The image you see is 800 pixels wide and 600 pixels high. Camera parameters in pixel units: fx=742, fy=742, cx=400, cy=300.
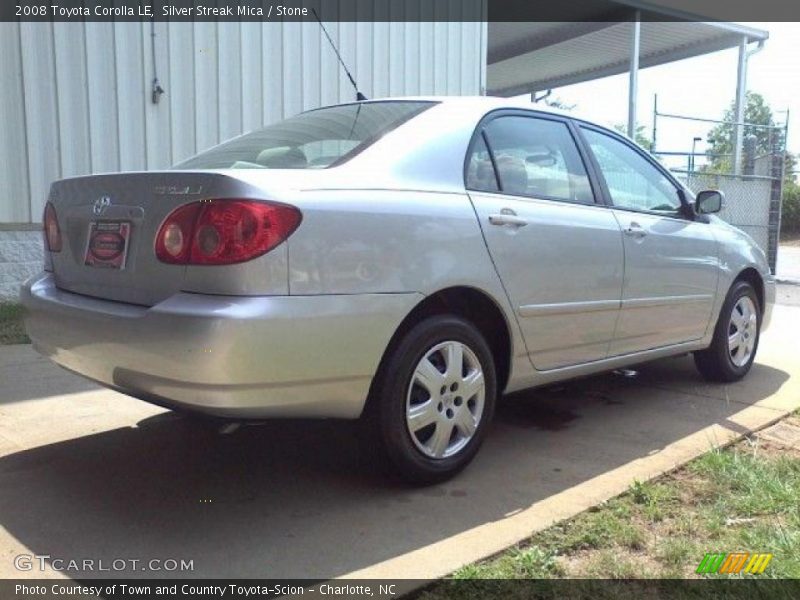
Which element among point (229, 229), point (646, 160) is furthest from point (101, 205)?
point (646, 160)

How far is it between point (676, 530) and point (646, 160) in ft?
8.11

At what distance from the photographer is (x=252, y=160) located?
323 centimetres

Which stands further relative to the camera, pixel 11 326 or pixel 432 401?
pixel 11 326

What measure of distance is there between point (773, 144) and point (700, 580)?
38.2 ft

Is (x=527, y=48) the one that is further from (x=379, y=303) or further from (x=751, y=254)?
(x=379, y=303)

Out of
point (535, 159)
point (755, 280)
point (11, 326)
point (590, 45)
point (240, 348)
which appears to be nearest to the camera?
point (240, 348)

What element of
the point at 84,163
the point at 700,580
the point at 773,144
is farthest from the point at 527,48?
the point at 700,580

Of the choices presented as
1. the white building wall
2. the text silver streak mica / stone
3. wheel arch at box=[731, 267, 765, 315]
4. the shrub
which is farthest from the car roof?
the shrub

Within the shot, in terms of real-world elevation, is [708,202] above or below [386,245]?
above

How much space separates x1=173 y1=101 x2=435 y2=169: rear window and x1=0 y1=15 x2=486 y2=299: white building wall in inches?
162

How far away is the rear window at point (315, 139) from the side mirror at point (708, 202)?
2.12 meters

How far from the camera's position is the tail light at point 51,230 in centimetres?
314

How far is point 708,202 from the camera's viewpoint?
461 cm

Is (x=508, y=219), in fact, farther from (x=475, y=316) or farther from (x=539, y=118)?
(x=539, y=118)
